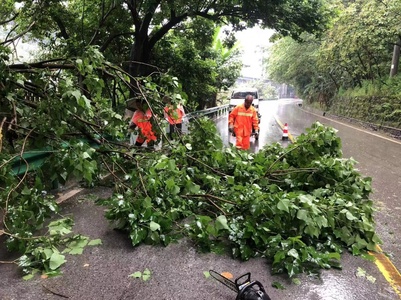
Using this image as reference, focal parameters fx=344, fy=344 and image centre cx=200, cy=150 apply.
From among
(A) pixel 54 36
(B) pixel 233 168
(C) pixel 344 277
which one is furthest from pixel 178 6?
(C) pixel 344 277

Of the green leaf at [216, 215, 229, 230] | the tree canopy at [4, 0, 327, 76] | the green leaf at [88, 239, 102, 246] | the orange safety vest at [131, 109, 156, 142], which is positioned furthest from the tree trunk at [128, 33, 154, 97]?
the green leaf at [216, 215, 229, 230]

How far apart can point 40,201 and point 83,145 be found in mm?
782

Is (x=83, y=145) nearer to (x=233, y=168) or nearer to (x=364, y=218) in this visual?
(x=233, y=168)

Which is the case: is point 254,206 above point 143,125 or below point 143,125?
below

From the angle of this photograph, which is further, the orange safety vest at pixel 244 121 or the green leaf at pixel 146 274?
the orange safety vest at pixel 244 121

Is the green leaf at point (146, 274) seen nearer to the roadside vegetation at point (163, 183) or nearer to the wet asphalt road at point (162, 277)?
the wet asphalt road at point (162, 277)

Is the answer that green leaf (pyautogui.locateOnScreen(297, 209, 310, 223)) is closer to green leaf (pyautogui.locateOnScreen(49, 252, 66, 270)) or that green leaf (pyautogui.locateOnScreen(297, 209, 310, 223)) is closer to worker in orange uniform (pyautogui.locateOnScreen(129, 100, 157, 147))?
green leaf (pyautogui.locateOnScreen(49, 252, 66, 270))

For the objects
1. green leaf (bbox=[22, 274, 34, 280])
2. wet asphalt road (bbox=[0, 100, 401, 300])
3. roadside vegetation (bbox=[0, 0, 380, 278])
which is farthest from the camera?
roadside vegetation (bbox=[0, 0, 380, 278])

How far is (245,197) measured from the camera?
3.97 metres

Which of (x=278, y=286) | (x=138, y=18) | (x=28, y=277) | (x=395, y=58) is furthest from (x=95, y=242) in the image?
(x=395, y=58)

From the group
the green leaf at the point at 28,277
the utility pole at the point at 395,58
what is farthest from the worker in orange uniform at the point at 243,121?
the utility pole at the point at 395,58

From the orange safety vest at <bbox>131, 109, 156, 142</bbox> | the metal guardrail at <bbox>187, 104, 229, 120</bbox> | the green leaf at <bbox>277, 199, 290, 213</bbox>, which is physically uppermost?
the orange safety vest at <bbox>131, 109, 156, 142</bbox>

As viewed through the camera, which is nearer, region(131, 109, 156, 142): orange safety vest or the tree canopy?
region(131, 109, 156, 142): orange safety vest

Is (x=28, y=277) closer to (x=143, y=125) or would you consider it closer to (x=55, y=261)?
(x=55, y=261)
